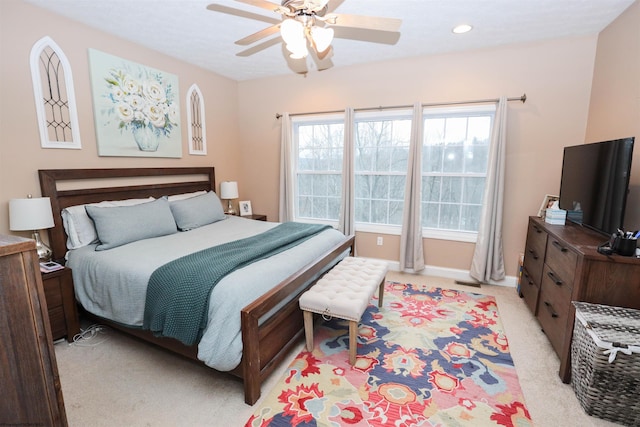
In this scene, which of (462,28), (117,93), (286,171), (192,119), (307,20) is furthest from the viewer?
(286,171)

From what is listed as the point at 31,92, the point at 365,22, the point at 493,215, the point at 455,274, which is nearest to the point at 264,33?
the point at 365,22

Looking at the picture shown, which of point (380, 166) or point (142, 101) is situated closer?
point (142, 101)

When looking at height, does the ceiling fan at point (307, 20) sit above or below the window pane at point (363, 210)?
above

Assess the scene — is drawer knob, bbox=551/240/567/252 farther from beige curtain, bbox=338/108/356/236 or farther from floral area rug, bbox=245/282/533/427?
beige curtain, bbox=338/108/356/236

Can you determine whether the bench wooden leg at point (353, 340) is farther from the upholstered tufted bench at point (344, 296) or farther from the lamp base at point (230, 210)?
the lamp base at point (230, 210)

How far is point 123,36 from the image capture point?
9.67ft

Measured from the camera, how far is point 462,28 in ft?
9.04

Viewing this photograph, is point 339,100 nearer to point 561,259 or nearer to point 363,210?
point 363,210

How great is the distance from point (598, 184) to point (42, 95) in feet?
14.3

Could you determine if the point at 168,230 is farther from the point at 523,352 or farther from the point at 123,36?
the point at 523,352

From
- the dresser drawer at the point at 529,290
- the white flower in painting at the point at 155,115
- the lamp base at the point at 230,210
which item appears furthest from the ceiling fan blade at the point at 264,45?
the dresser drawer at the point at 529,290

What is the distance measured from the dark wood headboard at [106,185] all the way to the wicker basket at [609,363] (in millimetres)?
3757

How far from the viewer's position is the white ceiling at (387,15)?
2.37 meters

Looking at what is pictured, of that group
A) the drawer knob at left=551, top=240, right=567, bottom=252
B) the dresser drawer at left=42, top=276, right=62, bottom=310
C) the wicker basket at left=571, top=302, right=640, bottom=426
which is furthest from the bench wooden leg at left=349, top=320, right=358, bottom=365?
the dresser drawer at left=42, top=276, right=62, bottom=310
